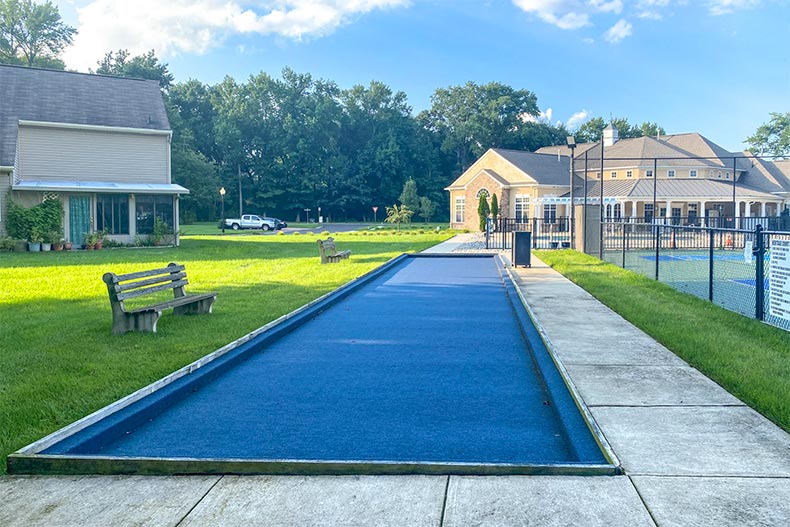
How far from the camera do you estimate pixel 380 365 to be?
7.48 meters

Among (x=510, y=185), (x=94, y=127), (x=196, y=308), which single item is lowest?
(x=196, y=308)

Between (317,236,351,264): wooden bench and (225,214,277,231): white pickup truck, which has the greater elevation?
(225,214,277,231): white pickup truck

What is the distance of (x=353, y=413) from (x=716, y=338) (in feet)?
16.2

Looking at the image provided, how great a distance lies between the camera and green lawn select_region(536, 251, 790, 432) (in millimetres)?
5926

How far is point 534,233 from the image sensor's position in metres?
26.9

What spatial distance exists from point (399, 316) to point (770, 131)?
8250cm

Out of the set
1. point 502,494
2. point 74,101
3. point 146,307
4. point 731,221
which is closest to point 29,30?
point 74,101

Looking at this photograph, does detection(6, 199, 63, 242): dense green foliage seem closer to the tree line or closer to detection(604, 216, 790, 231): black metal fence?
detection(604, 216, 790, 231): black metal fence

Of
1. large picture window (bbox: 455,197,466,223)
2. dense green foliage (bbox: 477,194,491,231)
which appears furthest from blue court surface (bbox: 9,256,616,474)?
large picture window (bbox: 455,197,466,223)

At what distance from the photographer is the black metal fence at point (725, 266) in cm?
855

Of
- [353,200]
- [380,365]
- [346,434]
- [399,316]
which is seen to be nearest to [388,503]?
[346,434]

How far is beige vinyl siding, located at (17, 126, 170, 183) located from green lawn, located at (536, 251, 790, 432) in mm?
22439

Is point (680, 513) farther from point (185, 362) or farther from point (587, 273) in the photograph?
point (587, 273)

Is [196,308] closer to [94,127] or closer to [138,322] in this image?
[138,322]
